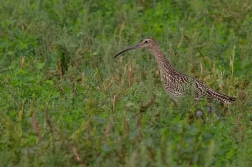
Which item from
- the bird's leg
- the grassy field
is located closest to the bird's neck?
the grassy field

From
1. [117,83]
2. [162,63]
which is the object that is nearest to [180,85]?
[162,63]

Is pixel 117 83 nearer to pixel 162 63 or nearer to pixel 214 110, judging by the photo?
pixel 162 63

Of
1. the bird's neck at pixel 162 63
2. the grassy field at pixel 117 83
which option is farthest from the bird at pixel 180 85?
the grassy field at pixel 117 83

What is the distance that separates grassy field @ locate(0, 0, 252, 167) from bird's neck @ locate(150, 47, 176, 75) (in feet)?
0.58

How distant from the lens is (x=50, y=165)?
21.4 feet

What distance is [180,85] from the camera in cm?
963

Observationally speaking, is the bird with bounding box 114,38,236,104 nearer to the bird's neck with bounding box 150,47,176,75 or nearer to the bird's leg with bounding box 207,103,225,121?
the bird's neck with bounding box 150,47,176,75

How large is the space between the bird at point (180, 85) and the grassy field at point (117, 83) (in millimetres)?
158

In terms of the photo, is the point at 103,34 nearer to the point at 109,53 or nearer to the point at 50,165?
the point at 109,53

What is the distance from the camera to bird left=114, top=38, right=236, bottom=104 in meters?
9.30

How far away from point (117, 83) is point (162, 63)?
2.12 ft

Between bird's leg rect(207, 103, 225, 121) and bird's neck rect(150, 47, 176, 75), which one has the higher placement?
bird's neck rect(150, 47, 176, 75)

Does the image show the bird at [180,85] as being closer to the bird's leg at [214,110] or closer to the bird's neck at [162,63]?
the bird's neck at [162,63]

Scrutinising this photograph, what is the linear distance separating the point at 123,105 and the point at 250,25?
426cm
